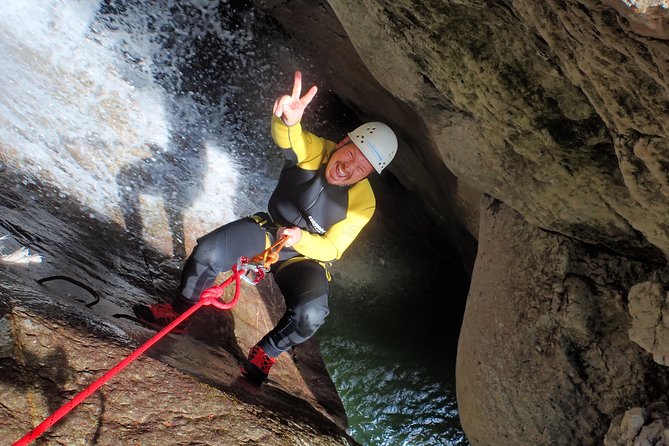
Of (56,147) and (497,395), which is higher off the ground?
(497,395)

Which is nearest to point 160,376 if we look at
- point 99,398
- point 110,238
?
point 99,398

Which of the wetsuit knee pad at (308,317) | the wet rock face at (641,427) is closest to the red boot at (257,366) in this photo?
the wetsuit knee pad at (308,317)

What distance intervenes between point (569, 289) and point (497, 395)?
922mm

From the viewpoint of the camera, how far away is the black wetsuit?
3.24 m

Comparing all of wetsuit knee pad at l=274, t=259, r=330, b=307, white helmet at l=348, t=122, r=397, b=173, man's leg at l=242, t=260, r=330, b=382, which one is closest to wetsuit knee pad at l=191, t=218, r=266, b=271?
wetsuit knee pad at l=274, t=259, r=330, b=307

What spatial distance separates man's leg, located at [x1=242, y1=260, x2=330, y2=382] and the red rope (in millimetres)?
595

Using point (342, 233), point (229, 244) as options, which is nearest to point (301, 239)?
point (342, 233)

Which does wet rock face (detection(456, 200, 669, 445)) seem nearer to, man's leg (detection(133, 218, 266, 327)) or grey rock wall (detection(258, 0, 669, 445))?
Answer: grey rock wall (detection(258, 0, 669, 445))

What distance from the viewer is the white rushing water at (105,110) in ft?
14.7

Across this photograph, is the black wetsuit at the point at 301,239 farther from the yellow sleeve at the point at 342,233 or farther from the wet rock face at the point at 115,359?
the wet rock face at the point at 115,359

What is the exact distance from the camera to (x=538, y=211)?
3248mm

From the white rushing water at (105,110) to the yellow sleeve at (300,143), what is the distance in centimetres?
207

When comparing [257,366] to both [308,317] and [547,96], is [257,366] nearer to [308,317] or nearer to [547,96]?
[308,317]

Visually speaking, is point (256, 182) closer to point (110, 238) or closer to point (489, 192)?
point (110, 238)
